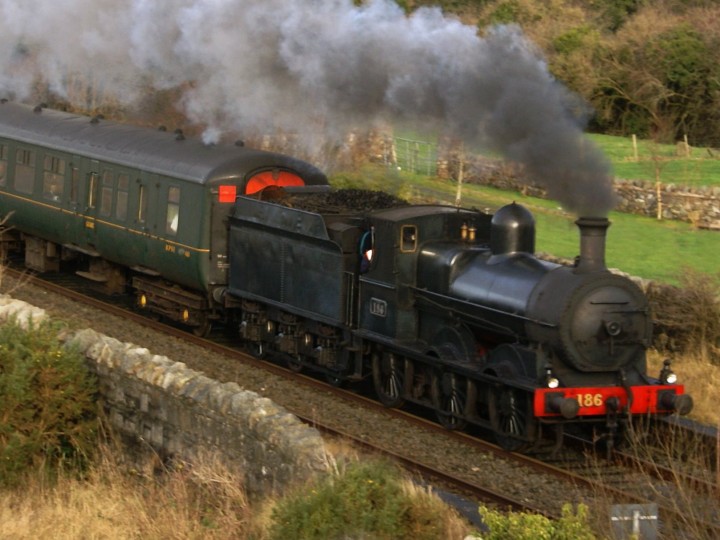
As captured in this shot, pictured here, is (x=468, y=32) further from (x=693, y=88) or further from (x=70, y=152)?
(x=693, y=88)

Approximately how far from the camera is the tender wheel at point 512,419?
13.0 metres

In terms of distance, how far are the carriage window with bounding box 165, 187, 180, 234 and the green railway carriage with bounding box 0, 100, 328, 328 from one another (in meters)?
0.02

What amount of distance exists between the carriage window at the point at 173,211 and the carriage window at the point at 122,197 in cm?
139

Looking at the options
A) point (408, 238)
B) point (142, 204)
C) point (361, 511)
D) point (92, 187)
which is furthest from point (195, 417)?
point (92, 187)

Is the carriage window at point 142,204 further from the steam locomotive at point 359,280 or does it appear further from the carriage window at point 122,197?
the carriage window at point 122,197

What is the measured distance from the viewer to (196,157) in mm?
18703

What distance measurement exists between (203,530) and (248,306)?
23.4ft

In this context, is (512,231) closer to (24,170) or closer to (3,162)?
(24,170)

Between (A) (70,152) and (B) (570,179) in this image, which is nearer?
(B) (570,179)

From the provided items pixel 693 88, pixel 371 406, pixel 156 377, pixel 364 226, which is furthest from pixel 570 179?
pixel 693 88

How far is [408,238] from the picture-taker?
14.5 meters

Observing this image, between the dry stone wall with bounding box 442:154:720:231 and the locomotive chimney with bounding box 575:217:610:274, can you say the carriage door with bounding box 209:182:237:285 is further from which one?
the dry stone wall with bounding box 442:154:720:231

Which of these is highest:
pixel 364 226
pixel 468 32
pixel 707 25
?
pixel 707 25

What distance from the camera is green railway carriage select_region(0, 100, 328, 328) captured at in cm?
1811
